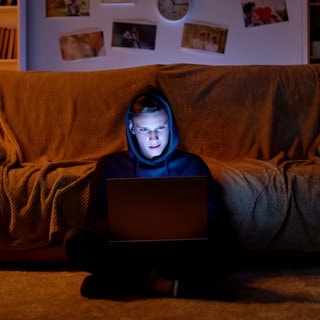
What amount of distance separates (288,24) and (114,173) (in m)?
2.49

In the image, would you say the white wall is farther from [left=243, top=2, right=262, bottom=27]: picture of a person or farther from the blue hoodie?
the blue hoodie

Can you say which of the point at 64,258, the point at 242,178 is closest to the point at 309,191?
the point at 242,178

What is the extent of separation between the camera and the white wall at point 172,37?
3.49 m

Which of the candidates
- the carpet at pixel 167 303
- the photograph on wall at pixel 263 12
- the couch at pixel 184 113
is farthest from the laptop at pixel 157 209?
the photograph on wall at pixel 263 12

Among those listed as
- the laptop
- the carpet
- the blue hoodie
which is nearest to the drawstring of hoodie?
the blue hoodie

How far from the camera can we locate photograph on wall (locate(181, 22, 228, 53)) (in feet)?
11.5

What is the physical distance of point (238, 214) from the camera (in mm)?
1492

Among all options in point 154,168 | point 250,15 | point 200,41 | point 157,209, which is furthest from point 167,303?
point 250,15

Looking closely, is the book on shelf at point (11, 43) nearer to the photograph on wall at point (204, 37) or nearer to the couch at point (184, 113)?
the photograph on wall at point (204, 37)

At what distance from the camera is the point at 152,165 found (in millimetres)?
1423

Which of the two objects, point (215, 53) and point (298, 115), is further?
point (215, 53)

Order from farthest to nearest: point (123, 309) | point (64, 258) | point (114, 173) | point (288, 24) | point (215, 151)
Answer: point (288, 24), point (215, 151), point (64, 258), point (114, 173), point (123, 309)

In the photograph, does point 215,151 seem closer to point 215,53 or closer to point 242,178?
point 242,178

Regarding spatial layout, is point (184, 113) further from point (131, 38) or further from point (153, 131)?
point (131, 38)
